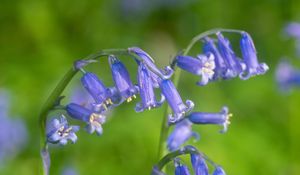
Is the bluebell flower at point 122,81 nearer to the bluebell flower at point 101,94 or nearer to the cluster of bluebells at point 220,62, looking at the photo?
the bluebell flower at point 101,94

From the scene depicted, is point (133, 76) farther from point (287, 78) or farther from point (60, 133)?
point (60, 133)

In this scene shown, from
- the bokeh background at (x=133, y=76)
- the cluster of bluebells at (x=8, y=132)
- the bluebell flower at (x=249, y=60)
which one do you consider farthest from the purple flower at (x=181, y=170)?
the cluster of bluebells at (x=8, y=132)

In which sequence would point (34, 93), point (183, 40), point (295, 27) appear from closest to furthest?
point (295, 27)
point (34, 93)
point (183, 40)

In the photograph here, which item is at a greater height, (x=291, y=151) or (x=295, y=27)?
(x=295, y=27)

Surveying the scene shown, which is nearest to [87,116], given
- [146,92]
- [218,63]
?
[146,92]

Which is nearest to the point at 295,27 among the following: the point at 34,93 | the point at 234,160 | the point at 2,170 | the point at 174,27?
the point at 234,160

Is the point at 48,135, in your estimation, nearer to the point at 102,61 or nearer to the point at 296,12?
the point at 296,12

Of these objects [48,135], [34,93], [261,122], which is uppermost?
[48,135]
